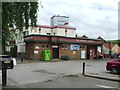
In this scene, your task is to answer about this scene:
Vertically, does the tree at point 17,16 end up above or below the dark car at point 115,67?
above

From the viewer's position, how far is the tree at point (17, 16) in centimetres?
832

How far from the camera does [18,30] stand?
9305 millimetres

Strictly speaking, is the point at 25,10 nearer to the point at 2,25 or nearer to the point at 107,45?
the point at 2,25

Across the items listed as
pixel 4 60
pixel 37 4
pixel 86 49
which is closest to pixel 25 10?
pixel 37 4

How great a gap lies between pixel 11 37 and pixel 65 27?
55.9 metres

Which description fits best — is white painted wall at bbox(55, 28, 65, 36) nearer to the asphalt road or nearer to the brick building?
the brick building

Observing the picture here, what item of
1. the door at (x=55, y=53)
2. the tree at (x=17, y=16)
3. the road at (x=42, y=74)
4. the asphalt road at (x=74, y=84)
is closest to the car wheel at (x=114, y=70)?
the road at (x=42, y=74)

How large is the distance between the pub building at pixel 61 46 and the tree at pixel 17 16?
32.1 m

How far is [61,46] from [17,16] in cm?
3907

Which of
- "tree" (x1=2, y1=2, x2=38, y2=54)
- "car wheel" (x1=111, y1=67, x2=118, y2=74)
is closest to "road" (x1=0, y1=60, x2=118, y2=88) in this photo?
Result: "car wheel" (x1=111, y1=67, x2=118, y2=74)

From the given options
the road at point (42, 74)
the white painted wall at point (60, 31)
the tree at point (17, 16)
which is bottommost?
the road at point (42, 74)

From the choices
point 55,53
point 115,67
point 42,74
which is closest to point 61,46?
point 55,53

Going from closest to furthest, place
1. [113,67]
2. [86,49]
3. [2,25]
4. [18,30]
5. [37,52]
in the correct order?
1. [2,25]
2. [18,30]
3. [113,67]
4. [37,52]
5. [86,49]

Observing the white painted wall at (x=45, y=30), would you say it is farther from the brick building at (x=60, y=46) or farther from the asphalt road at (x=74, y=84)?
the asphalt road at (x=74, y=84)
